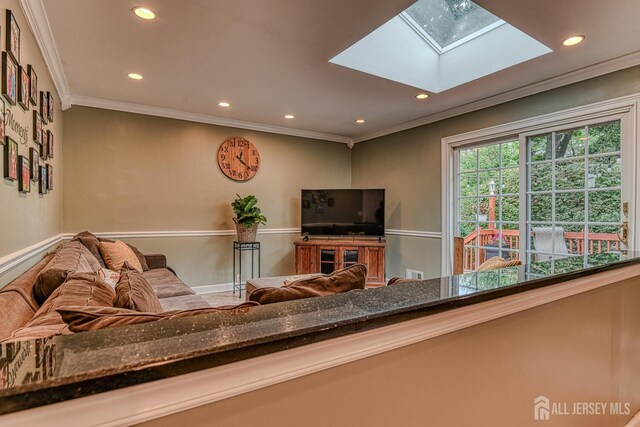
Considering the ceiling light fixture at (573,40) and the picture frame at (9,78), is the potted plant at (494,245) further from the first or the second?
the picture frame at (9,78)

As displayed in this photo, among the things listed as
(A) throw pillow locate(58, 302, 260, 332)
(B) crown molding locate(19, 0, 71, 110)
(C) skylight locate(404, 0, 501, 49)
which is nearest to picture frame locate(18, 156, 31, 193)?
(B) crown molding locate(19, 0, 71, 110)

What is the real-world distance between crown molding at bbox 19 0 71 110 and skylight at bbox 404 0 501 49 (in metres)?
2.85

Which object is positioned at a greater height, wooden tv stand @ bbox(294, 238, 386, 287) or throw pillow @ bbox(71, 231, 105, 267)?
throw pillow @ bbox(71, 231, 105, 267)

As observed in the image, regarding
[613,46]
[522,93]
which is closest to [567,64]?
[613,46]

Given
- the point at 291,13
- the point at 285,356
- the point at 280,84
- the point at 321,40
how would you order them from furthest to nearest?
1. the point at 280,84
2. the point at 321,40
3. the point at 291,13
4. the point at 285,356

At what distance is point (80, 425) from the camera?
1.61ft

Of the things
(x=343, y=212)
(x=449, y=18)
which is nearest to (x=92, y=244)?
(x=343, y=212)

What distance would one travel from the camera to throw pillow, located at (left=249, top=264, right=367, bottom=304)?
1205 millimetres

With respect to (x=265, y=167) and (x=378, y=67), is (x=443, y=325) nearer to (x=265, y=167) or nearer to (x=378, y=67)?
(x=378, y=67)

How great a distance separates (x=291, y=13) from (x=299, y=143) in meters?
3.30

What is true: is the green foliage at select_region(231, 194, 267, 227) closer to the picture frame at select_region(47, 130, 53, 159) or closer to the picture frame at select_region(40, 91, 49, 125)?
the picture frame at select_region(47, 130, 53, 159)

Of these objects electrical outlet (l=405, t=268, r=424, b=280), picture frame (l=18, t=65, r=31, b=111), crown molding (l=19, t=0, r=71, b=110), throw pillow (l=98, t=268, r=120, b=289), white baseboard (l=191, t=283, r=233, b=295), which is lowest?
white baseboard (l=191, t=283, r=233, b=295)

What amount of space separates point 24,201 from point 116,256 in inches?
50.3

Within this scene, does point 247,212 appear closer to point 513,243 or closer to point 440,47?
point 440,47
